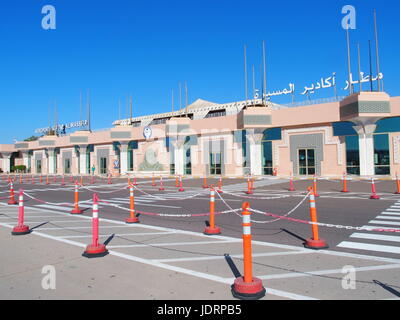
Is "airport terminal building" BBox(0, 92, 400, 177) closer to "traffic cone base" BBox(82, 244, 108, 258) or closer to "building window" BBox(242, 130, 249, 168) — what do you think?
"building window" BBox(242, 130, 249, 168)

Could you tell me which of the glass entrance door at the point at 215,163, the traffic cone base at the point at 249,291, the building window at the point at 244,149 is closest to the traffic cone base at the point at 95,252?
the traffic cone base at the point at 249,291

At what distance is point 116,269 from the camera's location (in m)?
5.45

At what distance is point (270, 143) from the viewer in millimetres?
34531

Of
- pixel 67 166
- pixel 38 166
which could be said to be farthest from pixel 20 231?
pixel 38 166

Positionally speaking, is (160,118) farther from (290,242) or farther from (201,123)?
(290,242)

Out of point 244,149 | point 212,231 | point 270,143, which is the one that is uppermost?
point 270,143

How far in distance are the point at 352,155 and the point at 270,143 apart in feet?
27.9

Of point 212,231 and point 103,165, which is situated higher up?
point 103,165

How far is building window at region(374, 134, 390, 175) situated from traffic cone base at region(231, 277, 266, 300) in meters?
28.6

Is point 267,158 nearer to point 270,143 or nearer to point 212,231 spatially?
point 270,143

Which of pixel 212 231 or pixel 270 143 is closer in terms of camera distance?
pixel 212 231

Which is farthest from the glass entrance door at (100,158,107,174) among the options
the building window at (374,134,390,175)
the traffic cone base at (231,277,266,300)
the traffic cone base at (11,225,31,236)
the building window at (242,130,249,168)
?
the traffic cone base at (231,277,266,300)
